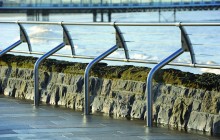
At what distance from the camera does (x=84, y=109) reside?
412 inches

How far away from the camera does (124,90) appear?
34.5 ft

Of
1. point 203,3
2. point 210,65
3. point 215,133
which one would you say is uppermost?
point 203,3

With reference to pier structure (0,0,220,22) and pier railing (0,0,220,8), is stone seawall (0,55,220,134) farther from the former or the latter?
pier railing (0,0,220,8)

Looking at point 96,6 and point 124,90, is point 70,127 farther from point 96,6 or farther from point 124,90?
point 96,6

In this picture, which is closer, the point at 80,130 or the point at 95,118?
the point at 80,130

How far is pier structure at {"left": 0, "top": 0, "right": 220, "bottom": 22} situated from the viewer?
401 feet

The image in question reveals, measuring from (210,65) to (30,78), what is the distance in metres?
3.86

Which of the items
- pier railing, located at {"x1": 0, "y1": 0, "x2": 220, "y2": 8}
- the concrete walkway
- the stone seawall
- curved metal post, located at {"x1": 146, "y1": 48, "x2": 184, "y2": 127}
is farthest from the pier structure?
curved metal post, located at {"x1": 146, "y1": 48, "x2": 184, "y2": 127}

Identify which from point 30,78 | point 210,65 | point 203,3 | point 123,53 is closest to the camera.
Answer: point 210,65

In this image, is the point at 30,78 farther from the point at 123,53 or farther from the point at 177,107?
the point at 177,107

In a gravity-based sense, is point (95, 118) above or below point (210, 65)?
below

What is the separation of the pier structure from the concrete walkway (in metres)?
109

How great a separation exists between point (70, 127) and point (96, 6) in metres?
121

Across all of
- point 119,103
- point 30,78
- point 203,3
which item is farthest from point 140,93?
point 203,3
